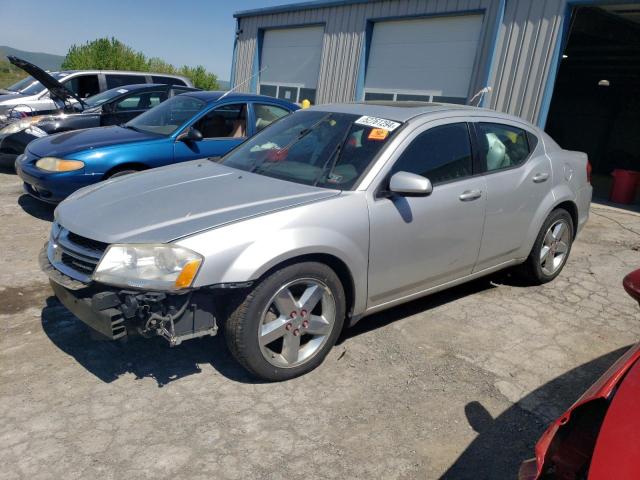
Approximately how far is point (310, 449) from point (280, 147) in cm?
213

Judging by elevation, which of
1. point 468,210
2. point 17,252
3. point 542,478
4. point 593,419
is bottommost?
point 17,252

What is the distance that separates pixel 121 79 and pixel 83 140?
6.77 meters

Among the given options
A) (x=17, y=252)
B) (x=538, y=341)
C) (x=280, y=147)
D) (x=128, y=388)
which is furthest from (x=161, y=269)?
(x=17, y=252)

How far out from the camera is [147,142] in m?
5.80

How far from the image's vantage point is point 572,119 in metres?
19.2

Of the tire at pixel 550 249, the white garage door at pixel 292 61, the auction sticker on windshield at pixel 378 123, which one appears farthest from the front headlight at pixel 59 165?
the white garage door at pixel 292 61

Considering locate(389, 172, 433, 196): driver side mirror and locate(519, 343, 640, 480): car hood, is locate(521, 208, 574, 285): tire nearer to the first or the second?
locate(389, 172, 433, 196): driver side mirror

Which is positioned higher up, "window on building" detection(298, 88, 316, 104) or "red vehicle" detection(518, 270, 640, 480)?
"window on building" detection(298, 88, 316, 104)

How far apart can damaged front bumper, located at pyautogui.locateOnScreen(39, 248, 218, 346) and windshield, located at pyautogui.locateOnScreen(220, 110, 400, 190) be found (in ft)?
3.59

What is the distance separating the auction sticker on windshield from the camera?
349 cm

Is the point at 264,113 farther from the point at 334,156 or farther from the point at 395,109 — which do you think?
the point at 334,156

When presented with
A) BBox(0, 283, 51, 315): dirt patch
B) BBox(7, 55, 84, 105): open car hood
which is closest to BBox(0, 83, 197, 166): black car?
BBox(7, 55, 84, 105): open car hood

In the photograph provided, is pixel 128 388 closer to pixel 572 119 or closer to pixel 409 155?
pixel 409 155

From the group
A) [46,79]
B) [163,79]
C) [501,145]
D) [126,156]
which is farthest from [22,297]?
[163,79]
